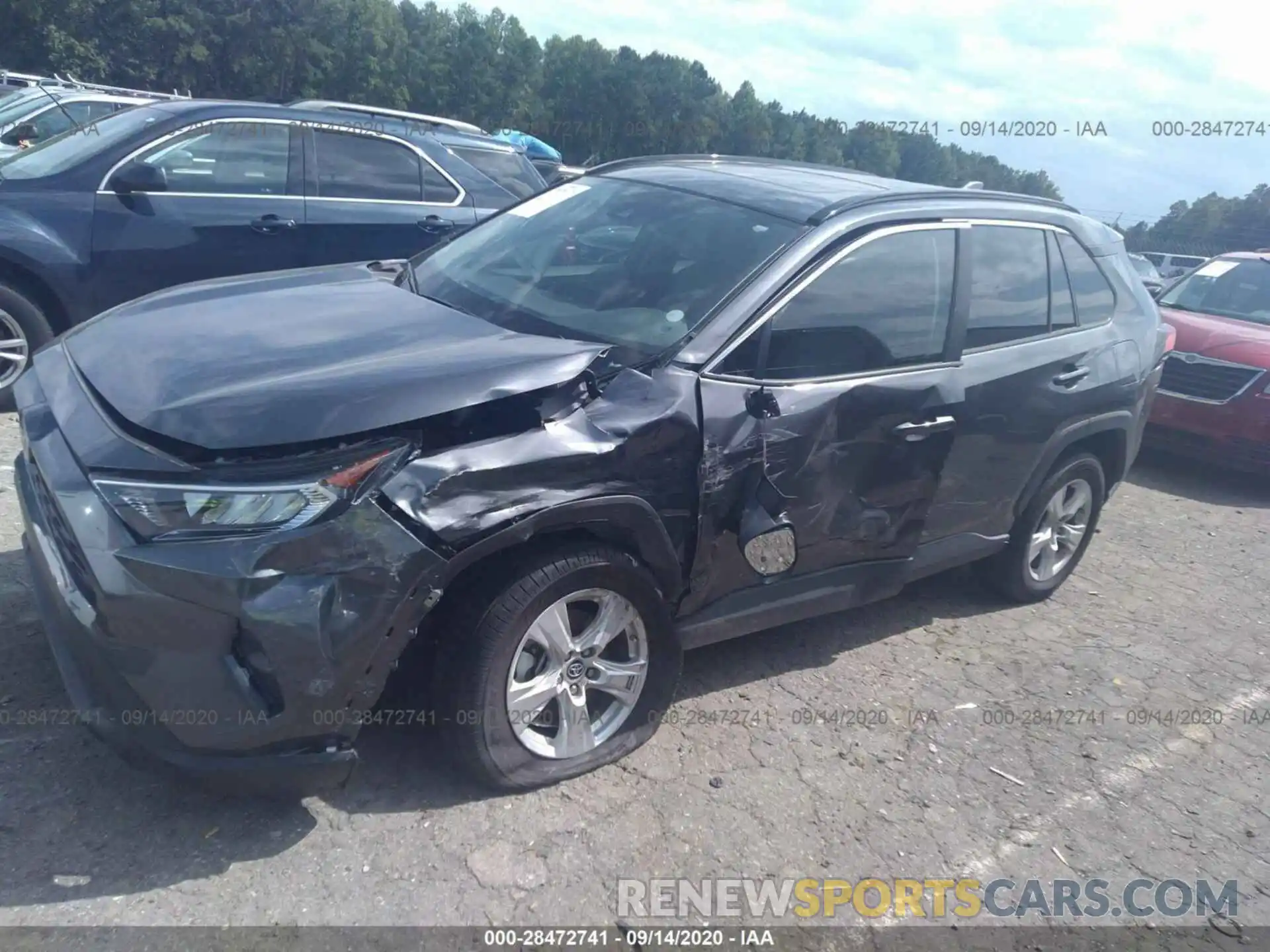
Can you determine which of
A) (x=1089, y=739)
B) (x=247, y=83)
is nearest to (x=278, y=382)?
(x=1089, y=739)

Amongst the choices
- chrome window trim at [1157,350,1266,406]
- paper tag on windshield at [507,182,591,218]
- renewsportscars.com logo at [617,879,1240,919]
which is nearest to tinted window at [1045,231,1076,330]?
paper tag on windshield at [507,182,591,218]

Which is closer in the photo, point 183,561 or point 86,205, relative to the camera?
point 183,561

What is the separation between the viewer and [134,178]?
5836 millimetres

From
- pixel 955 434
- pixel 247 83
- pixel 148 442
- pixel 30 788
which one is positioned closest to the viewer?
pixel 148 442

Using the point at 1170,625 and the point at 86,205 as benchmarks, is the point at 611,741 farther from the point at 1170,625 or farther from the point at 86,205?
the point at 86,205

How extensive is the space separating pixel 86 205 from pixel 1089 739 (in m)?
5.69

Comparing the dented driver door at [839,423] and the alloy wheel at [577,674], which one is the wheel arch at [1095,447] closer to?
the dented driver door at [839,423]

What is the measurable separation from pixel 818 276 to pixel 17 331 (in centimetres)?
447

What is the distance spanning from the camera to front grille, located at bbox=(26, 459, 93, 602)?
261 centimetres

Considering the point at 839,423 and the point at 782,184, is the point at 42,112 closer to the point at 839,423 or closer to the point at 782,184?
the point at 782,184

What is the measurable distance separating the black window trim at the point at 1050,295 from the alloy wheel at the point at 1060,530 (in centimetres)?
78

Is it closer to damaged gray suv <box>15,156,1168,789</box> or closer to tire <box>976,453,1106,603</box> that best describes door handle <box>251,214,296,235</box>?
damaged gray suv <box>15,156,1168,789</box>

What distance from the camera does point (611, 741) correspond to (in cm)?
336

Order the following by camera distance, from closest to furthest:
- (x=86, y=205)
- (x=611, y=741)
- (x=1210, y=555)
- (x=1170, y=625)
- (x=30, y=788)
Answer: (x=30, y=788)
(x=611, y=741)
(x=1170, y=625)
(x=86, y=205)
(x=1210, y=555)
